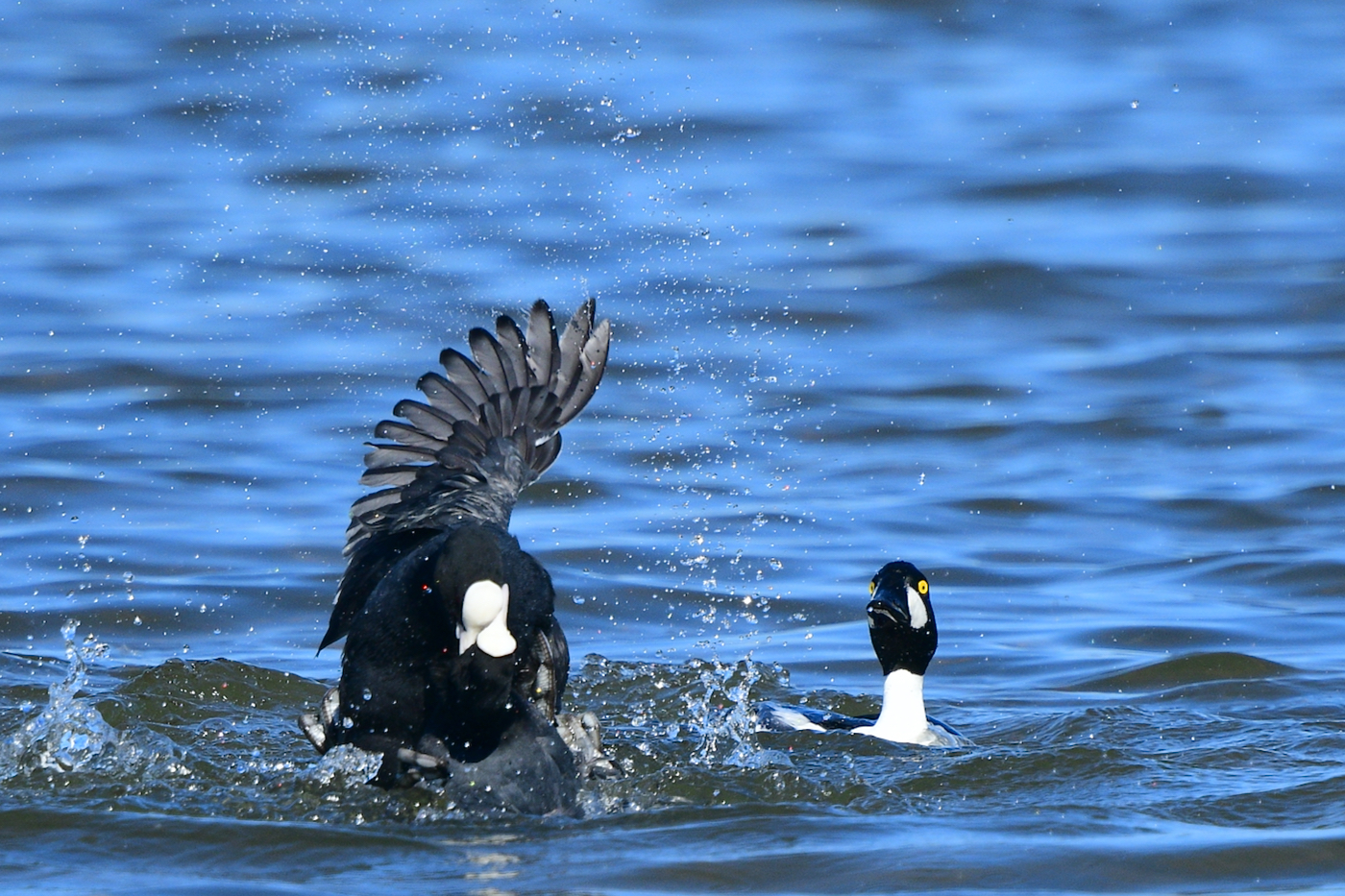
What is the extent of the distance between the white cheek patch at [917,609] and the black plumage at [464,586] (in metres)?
1.46

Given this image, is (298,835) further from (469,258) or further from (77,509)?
(469,258)

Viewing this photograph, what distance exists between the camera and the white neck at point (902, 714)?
23.1 feet

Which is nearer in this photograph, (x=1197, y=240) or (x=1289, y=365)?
(x=1289, y=365)

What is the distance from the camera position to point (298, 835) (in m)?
5.46

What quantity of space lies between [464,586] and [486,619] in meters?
0.13

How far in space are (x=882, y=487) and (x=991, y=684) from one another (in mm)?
2959

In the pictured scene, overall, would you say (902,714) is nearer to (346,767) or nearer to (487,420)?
(487,420)

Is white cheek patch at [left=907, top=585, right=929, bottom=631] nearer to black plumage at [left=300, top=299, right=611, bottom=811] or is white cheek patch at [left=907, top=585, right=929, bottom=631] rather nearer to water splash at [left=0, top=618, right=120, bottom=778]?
black plumage at [left=300, top=299, right=611, bottom=811]

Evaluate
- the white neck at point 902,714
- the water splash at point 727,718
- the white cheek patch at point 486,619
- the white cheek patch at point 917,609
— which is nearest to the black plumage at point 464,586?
the white cheek patch at point 486,619

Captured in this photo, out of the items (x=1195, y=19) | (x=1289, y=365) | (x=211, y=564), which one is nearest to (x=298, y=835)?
(x=211, y=564)

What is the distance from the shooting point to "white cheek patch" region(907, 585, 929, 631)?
7473 millimetres

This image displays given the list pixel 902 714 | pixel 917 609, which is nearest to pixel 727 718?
pixel 902 714

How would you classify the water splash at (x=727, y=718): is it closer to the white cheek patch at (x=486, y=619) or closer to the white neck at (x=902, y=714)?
the white neck at (x=902, y=714)

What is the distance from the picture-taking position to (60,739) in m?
6.30
